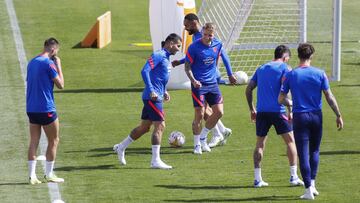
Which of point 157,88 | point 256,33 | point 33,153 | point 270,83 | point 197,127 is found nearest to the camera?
point 270,83

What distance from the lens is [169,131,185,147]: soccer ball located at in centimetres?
1811

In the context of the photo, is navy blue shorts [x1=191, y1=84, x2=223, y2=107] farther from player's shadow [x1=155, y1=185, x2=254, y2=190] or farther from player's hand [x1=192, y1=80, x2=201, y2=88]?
player's shadow [x1=155, y1=185, x2=254, y2=190]

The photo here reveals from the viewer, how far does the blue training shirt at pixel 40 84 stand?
49.3ft

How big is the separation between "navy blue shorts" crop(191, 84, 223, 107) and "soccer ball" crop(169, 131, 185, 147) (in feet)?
2.54

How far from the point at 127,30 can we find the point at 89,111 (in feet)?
36.4

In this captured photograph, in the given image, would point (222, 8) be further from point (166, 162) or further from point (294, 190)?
point (294, 190)

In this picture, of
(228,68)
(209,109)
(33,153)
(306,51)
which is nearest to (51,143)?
(33,153)

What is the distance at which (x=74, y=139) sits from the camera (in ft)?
62.1

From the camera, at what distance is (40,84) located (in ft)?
49.5

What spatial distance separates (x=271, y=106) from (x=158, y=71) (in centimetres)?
236

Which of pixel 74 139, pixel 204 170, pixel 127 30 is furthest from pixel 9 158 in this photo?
pixel 127 30

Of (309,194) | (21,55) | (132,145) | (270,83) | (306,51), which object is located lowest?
(21,55)

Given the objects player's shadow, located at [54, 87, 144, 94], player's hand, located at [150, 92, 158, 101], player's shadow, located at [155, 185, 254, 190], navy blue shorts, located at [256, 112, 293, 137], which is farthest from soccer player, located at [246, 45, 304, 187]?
player's shadow, located at [54, 87, 144, 94]

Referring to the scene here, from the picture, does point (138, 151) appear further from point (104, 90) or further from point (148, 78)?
point (104, 90)
